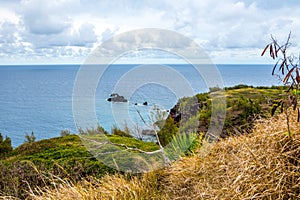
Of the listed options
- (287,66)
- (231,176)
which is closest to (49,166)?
(231,176)

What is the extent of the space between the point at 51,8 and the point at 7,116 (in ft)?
76.7

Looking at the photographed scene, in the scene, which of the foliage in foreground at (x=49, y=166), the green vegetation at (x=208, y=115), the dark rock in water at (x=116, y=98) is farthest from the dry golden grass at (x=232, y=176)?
the green vegetation at (x=208, y=115)

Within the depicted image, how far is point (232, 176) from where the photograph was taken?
2.97 m

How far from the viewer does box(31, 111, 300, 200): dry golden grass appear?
2.67m

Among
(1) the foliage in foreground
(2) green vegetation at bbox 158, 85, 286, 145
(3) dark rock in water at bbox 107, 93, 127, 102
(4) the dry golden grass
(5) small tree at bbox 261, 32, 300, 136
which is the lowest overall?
(1) the foliage in foreground

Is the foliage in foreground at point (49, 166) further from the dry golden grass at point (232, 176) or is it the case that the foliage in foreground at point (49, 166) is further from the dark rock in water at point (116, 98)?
the dark rock in water at point (116, 98)

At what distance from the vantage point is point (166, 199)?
3.43m

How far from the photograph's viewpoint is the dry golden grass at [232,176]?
8.77 feet

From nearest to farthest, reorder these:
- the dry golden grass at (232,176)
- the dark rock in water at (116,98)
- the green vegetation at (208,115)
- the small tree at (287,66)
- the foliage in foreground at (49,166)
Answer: the small tree at (287,66) < the dry golden grass at (232,176) < the foliage in foreground at (49,166) < the dark rock in water at (116,98) < the green vegetation at (208,115)

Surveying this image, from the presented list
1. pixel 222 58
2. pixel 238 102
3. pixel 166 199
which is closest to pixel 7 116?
pixel 222 58

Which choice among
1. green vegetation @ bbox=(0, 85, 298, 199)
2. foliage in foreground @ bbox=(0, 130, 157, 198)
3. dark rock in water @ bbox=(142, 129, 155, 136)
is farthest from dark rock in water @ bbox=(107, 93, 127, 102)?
dark rock in water @ bbox=(142, 129, 155, 136)

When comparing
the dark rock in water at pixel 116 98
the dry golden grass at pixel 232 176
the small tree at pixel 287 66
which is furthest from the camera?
the dark rock in water at pixel 116 98

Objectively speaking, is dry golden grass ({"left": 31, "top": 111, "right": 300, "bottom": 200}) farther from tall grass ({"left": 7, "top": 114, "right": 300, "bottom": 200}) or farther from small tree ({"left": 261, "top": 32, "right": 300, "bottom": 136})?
small tree ({"left": 261, "top": 32, "right": 300, "bottom": 136})

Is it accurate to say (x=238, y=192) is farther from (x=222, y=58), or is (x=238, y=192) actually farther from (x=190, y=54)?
(x=222, y=58)
